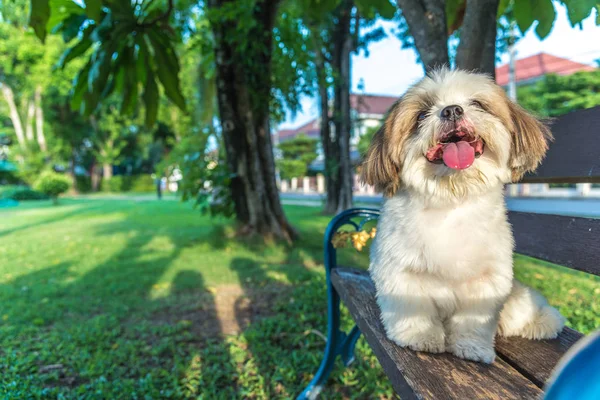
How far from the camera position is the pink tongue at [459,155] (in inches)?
51.5

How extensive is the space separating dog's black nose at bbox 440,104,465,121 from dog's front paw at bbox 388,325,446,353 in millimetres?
684

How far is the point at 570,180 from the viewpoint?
1598 millimetres

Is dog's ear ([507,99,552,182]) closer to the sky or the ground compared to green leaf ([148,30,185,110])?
closer to the ground

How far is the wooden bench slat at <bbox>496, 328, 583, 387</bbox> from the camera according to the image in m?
1.29

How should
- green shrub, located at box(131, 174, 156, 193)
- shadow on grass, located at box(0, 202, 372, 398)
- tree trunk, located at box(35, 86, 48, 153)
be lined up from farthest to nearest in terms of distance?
green shrub, located at box(131, 174, 156, 193) → tree trunk, located at box(35, 86, 48, 153) → shadow on grass, located at box(0, 202, 372, 398)

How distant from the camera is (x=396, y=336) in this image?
4.77 ft

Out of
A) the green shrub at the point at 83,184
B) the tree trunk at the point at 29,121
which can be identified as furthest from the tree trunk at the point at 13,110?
the green shrub at the point at 83,184

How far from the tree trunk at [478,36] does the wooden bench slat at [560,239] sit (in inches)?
31.8

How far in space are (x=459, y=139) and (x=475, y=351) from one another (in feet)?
2.20

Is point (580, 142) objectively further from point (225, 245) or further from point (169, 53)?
point (225, 245)

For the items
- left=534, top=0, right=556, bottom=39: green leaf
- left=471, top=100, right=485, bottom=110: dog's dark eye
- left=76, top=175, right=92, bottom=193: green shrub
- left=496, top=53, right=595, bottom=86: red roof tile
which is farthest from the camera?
left=76, top=175, right=92, bottom=193: green shrub

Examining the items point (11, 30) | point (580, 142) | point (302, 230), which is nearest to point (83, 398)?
point (580, 142)

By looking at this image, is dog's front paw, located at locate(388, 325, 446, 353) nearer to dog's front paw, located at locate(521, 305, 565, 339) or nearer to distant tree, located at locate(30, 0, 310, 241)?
dog's front paw, located at locate(521, 305, 565, 339)

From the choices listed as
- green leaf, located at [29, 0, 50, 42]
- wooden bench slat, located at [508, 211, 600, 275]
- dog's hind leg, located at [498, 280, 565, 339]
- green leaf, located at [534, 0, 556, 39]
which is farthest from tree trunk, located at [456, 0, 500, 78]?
green leaf, located at [29, 0, 50, 42]
